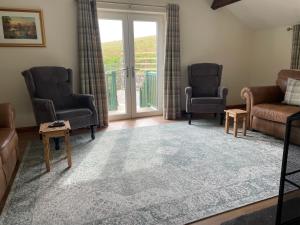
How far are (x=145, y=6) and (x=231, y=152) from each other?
287 cm

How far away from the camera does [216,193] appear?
6.43 feet

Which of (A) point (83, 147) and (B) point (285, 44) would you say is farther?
(B) point (285, 44)

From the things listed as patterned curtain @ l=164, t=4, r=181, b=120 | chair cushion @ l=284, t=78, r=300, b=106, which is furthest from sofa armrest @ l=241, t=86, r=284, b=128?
patterned curtain @ l=164, t=4, r=181, b=120

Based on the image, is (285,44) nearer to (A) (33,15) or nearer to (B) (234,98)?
(B) (234,98)

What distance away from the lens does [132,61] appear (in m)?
4.32

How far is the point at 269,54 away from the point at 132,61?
2.78 meters

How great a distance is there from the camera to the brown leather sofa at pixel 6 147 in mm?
1941

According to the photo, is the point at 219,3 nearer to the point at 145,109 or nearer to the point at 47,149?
the point at 145,109

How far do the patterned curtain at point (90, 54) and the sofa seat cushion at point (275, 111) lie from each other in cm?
239

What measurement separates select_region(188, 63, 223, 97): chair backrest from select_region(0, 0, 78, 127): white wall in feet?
6.91

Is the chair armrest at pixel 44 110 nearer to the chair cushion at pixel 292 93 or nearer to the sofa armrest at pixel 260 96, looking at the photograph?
the sofa armrest at pixel 260 96

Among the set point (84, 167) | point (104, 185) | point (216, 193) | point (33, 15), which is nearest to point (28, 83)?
point (33, 15)

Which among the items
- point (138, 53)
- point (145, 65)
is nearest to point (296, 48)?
point (145, 65)

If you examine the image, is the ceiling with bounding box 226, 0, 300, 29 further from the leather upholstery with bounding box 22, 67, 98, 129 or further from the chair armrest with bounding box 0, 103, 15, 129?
the chair armrest with bounding box 0, 103, 15, 129
